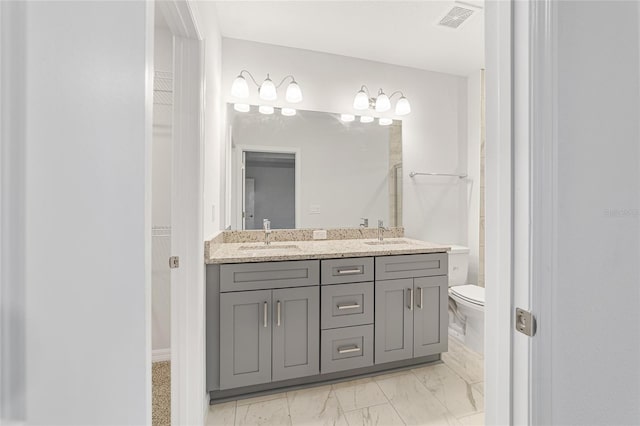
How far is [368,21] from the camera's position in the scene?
6.96 ft

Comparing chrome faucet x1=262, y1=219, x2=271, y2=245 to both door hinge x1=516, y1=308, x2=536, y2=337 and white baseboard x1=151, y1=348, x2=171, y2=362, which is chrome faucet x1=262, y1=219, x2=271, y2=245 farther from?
door hinge x1=516, y1=308, x2=536, y2=337

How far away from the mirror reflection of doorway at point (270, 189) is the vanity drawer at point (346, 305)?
0.76 meters

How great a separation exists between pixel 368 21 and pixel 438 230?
1944 millimetres

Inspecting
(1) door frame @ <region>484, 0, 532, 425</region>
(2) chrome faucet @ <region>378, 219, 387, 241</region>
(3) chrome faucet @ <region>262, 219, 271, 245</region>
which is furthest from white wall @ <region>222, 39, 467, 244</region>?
(1) door frame @ <region>484, 0, 532, 425</region>

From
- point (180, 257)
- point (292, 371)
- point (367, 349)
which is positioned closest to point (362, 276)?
point (367, 349)

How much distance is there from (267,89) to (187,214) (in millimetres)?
1391

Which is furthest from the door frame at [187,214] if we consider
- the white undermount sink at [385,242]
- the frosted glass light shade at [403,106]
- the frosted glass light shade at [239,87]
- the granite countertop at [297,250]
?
the frosted glass light shade at [403,106]

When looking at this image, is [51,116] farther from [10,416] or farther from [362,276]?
[362,276]

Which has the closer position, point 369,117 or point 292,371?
point 292,371

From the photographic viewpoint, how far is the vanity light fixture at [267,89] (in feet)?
7.36

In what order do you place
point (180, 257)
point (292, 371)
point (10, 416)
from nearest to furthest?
point (10, 416), point (180, 257), point (292, 371)

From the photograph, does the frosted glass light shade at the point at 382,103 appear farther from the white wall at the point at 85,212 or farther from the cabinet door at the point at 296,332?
the white wall at the point at 85,212

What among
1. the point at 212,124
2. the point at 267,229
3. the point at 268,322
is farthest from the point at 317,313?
the point at 212,124

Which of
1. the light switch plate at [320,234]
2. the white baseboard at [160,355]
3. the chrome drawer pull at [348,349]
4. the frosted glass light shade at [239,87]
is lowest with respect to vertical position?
the white baseboard at [160,355]
